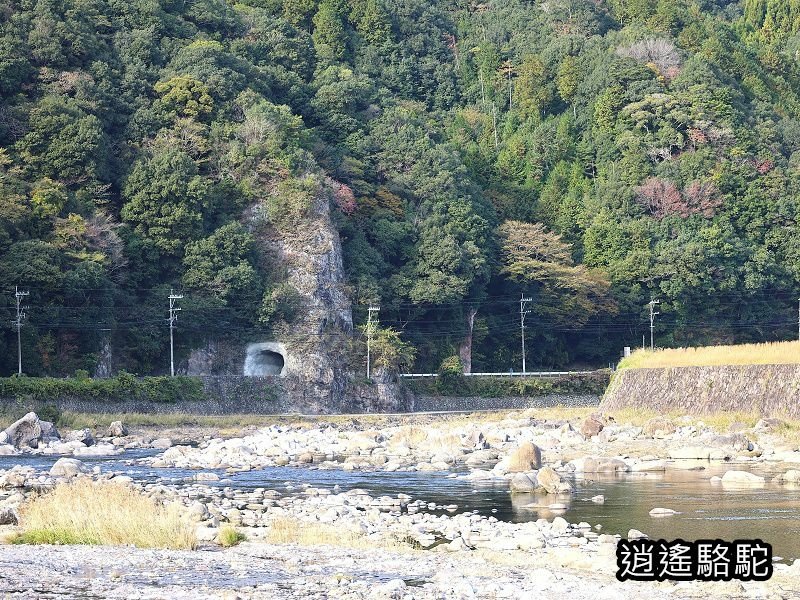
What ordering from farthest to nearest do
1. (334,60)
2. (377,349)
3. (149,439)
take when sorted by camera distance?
(334,60) → (377,349) → (149,439)

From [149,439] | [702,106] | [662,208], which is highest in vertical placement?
[702,106]

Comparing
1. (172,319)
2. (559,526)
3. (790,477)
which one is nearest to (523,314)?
(172,319)

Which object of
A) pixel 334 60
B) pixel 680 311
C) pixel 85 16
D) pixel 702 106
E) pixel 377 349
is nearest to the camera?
pixel 377 349

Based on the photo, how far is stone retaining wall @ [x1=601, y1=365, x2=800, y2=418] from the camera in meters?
39.8

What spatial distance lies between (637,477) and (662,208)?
63.6 metres

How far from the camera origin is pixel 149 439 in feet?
155

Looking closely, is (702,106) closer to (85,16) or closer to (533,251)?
(533,251)

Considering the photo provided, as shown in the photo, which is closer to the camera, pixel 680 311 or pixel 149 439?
pixel 149 439

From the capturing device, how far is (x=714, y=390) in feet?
142

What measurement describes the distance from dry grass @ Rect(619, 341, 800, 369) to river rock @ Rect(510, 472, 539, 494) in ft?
55.9

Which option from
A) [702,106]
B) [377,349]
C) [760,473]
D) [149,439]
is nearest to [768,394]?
[760,473]

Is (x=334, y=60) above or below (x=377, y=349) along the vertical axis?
above

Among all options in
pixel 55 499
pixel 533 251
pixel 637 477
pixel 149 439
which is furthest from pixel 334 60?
pixel 55 499

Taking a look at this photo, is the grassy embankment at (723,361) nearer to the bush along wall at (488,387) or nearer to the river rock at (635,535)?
the river rock at (635,535)
